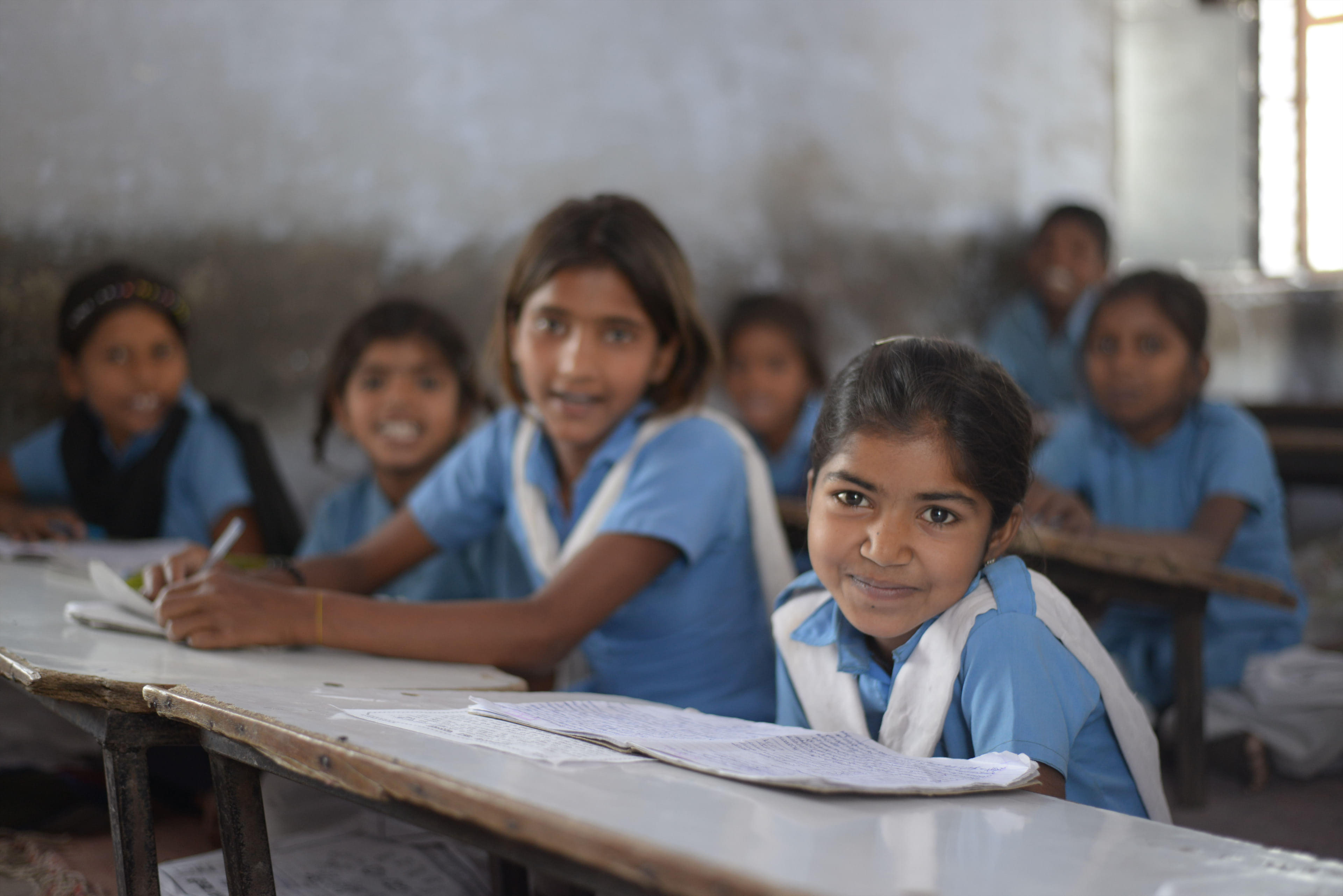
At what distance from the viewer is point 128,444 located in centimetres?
269

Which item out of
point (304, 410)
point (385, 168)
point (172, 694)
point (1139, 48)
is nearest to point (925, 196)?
point (1139, 48)

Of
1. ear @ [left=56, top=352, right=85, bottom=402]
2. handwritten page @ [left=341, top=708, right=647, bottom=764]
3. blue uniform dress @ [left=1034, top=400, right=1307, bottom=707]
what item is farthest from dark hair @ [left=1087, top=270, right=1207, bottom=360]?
ear @ [left=56, top=352, right=85, bottom=402]

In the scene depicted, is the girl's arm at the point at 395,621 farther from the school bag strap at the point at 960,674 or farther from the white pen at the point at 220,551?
the school bag strap at the point at 960,674

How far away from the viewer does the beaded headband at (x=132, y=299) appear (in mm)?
2707

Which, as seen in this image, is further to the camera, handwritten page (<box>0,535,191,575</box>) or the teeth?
the teeth

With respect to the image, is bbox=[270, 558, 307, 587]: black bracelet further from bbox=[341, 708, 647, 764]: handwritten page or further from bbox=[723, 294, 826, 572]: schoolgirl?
bbox=[723, 294, 826, 572]: schoolgirl

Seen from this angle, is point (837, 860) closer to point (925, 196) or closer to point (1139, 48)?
point (925, 196)

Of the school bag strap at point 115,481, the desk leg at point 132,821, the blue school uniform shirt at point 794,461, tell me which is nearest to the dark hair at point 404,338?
the school bag strap at point 115,481

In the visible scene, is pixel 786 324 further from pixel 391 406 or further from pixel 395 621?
pixel 395 621

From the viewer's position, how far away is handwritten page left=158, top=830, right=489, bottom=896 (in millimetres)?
1288

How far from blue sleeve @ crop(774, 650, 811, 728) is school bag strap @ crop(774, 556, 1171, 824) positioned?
71 millimetres

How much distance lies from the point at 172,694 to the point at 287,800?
82cm

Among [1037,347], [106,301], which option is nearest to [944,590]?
[106,301]

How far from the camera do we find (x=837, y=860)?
0.64 m
